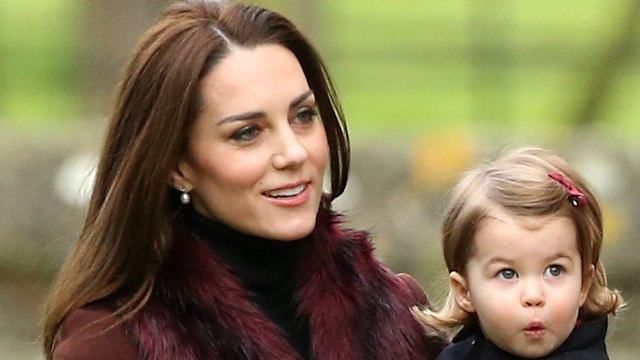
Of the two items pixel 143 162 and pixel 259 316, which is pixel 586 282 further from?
pixel 143 162

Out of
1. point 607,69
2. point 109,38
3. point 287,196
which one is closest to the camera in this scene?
point 287,196

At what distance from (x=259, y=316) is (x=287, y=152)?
1.16 ft

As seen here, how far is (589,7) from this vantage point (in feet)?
32.6

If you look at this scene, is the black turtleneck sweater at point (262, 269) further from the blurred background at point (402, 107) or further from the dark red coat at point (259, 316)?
the blurred background at point (402, 107)

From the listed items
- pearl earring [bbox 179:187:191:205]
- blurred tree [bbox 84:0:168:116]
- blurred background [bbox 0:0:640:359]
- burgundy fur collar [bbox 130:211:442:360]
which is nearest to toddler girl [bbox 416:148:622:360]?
burgundy fur collar [bbox 130:211:442:360]

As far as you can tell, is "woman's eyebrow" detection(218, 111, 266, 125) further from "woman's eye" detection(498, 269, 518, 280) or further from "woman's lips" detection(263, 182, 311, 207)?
"woman's eye" detection(498, 269, 518, 280)

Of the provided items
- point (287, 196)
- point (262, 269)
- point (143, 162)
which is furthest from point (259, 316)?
point (143, 162)

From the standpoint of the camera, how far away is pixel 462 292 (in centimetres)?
413

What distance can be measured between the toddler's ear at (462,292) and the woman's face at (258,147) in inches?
13.0

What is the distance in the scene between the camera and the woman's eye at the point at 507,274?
156 inches

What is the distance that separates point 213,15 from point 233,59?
15 centimetres

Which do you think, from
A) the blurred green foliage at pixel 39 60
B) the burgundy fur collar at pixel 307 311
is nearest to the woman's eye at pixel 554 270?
the burgundy fur collar at pixel 307 311

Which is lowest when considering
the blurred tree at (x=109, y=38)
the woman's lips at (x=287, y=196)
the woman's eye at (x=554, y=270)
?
the blurred tree at (x=109, y=38)

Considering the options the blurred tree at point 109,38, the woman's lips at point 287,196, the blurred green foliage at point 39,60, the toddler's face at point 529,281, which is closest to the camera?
the toddler's face at point 529,281
